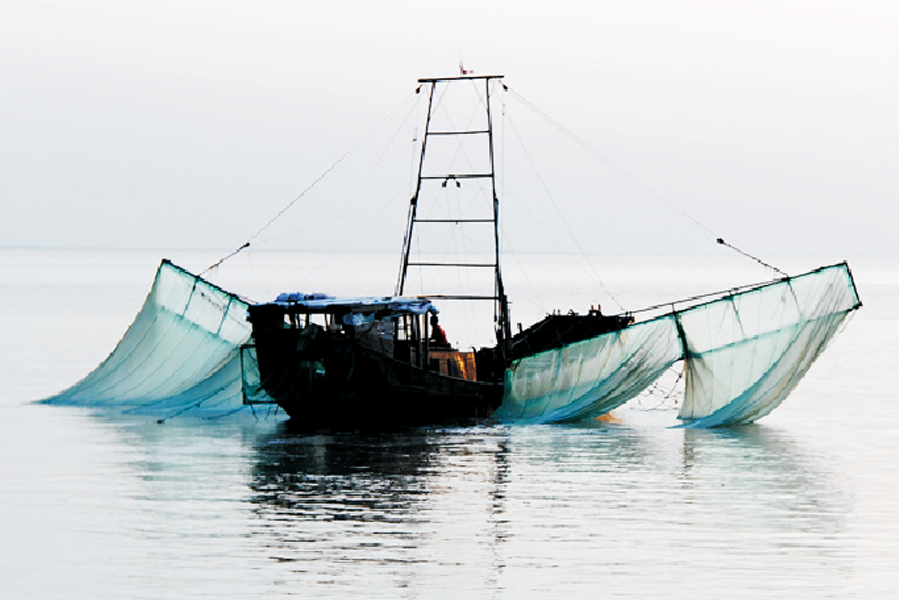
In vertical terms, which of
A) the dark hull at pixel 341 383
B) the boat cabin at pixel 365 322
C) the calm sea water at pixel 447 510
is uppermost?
the boat cabin at pixel 365 322

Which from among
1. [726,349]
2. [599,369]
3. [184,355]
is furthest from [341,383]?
[726,349]

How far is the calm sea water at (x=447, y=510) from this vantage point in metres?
16.7

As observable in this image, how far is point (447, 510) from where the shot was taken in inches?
837

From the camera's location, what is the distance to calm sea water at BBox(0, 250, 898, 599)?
54.9ft

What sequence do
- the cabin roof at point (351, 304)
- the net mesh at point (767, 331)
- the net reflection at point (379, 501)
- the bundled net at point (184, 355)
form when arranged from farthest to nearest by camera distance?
the bundled net at point (184, 355)
the cabin roof at point (351, 304)
the net mesh at point (767, 331)
the net reflection at point (379, 501)

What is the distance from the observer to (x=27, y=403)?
3584 cm

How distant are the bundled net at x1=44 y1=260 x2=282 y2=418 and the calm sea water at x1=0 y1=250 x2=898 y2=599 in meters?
1.12

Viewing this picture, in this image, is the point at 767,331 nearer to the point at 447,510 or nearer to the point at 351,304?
the point at 351,304

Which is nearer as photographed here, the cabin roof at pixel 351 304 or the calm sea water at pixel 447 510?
the calm sea water at pixel 447 510

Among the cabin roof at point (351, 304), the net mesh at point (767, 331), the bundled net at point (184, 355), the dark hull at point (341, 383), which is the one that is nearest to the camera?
the net mesh at point (767, 331)

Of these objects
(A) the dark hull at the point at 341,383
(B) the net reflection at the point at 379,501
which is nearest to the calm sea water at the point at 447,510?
(B) the net reflection at the point at 379,501

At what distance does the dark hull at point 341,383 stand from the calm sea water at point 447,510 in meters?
0.94

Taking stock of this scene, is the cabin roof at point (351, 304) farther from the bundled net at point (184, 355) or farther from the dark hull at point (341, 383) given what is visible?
the bundled net at point (184, 355)

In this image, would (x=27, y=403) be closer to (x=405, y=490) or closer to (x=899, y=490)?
(x=405, y=490)
